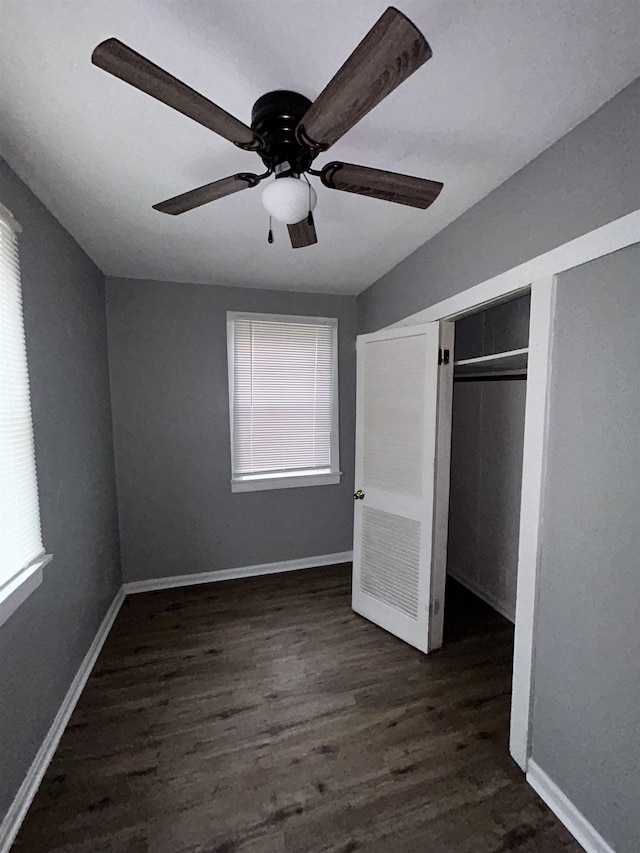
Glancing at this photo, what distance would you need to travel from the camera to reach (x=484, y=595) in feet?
9.53

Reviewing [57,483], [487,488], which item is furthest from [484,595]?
[57,483]

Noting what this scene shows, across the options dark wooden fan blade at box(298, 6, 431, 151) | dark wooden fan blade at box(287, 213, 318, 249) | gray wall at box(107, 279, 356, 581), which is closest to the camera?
dark wooden fan blade at box(298, 6, 431, 151)

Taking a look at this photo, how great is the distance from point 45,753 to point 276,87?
2.72 m

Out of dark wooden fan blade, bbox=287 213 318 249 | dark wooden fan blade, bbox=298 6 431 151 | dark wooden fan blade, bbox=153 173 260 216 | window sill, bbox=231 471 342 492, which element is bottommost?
window sill, bbox=231 471 342 492

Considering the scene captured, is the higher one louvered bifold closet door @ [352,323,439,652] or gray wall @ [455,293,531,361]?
gray wall @ [455,293,531,361]

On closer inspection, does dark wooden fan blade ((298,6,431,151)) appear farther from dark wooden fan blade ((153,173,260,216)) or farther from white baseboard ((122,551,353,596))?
white baseboard ((122,551,353,596))

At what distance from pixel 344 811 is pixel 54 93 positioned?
8.93 ft

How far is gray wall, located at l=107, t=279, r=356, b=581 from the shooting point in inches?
116

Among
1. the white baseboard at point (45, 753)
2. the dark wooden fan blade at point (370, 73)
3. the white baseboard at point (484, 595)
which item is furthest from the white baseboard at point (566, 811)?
the dark wooden fan blade at point (370, 73)

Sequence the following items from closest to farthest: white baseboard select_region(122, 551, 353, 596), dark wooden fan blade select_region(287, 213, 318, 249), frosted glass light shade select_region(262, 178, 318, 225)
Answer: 1. frosted glass light shade select_region(262, 178, 318, 225)
2. dark wooden fan blade select_region(287, 213, 318, 249)
3. white baseboard select_region(122, 551, 353, 596)

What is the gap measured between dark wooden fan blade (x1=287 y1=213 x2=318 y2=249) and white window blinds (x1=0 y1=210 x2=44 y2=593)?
3.60 ft

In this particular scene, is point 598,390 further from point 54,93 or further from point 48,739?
point 48,739

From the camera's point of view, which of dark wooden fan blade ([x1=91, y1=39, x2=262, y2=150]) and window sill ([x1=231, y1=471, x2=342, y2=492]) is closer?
dark wooden fan blade ([x1=91, y1=39, x2=262, y2=150])

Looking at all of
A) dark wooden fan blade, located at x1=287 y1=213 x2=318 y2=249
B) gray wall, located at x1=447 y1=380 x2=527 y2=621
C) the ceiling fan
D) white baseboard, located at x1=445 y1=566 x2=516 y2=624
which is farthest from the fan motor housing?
white baseboard, located at x1=445 y1=566 x2=516 y2=624
